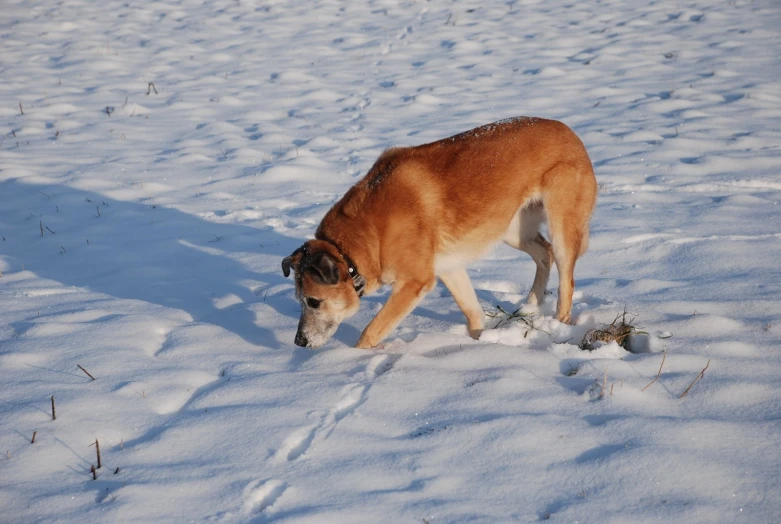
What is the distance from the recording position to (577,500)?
3.16 meters

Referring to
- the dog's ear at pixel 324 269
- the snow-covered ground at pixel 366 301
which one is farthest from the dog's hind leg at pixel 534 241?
the dog's ear at pixel 324 269

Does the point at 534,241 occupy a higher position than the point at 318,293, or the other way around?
the point at 318,293

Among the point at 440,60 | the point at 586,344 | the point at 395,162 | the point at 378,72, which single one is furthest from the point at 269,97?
the point at 586,344

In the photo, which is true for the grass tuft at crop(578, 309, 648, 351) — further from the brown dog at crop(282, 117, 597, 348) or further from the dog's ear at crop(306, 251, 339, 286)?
the dog's ear at crop(306, 251, 339, 286)

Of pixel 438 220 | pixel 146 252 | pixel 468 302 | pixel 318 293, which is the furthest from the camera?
pixel 146 252

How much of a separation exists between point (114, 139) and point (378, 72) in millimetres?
5428

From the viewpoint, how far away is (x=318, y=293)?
16.8ft

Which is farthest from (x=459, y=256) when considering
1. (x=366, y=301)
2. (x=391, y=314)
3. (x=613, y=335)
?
(x=613, y=335)

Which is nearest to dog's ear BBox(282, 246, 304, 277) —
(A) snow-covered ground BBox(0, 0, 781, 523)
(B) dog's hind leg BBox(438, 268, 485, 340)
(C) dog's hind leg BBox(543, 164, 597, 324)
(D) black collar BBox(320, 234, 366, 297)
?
(D) black collar BBox(320, 234, 366, 297)

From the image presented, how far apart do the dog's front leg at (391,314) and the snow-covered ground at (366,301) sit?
13cm

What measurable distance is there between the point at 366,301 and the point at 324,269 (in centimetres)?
147

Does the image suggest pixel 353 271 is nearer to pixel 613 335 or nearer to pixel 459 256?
pixel 459 256

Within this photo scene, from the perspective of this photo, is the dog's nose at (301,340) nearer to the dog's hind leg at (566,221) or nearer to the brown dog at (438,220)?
the brown dog at (438,220)

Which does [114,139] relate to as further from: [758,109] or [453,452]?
[758,109]
